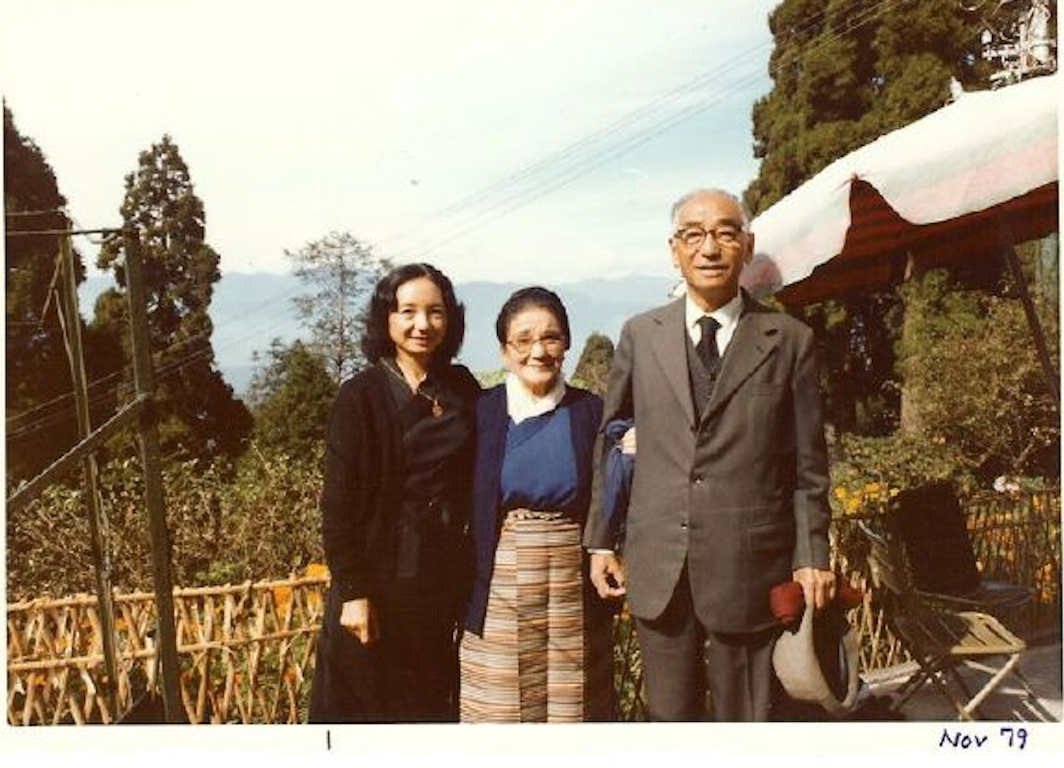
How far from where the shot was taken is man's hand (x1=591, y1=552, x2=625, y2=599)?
2434 mm

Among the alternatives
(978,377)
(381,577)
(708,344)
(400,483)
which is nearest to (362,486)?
(400,483)

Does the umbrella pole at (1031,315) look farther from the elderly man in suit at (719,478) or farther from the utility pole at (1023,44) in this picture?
the elderly man in suit at (719,478)

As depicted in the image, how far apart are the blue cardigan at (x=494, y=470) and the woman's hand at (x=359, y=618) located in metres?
0.30

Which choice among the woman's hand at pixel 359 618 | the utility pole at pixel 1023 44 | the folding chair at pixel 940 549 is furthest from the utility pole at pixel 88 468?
the utility pole at pixel 1023 44

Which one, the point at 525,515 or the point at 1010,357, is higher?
the point at 1010,357

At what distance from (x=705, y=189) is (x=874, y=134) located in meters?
6.71

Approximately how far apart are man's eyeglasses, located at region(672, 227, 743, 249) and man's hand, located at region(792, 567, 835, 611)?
0.91 metres

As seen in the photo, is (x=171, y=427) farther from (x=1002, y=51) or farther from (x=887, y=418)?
(x=887, y=418)

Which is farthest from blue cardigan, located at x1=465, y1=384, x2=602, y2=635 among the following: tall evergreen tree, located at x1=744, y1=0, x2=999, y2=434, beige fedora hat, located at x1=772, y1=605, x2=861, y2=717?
tall evergreen tree, located at x1=744, y1=0, x2=999, y2=434

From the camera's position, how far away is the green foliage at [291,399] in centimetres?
333

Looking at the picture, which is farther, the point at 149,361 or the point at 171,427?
the point at 171,427

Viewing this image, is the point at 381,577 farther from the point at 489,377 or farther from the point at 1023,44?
the point at 1023,44

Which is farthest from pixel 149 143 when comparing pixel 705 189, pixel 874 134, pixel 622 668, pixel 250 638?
pixel 874 134

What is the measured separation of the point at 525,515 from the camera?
2.47 m
